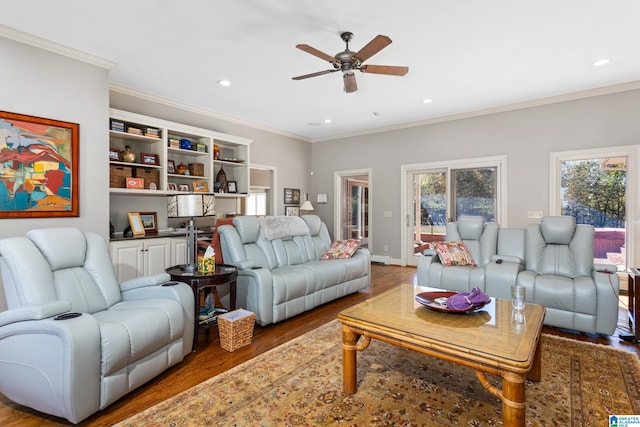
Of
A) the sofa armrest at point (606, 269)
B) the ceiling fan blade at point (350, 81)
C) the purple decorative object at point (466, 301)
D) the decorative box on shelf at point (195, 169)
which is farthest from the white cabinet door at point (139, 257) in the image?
the sofa armrest at point (606, 269)

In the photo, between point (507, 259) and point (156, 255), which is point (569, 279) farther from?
point (156, 255)

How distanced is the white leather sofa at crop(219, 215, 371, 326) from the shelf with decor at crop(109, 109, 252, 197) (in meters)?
1.77

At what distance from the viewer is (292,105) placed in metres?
5.16

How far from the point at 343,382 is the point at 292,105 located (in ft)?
13.9

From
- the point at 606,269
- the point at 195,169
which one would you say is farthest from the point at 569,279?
the point at 195,169

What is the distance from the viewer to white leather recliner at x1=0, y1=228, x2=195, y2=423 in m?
1.68

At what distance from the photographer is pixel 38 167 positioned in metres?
3.12

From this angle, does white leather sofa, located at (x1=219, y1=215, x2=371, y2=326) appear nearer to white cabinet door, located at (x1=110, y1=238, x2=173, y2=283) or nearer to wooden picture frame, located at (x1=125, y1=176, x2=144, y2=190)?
white cabinet door, located at (x1=110, y1=238, x2=173, y2=283)

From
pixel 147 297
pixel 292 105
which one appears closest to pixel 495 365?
pixel 147 297

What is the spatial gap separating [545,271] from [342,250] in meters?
2.27

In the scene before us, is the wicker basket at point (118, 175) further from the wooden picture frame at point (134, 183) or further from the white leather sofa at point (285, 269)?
the white leather sofa at point (285, 269)

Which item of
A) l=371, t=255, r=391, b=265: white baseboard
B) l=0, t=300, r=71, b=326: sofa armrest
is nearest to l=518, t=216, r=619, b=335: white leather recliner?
l=371, t=255, r=391, b=265: white baseboard

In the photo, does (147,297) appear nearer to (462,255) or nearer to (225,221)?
(225,221)

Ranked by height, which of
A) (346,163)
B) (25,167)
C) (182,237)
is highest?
(346,163)
